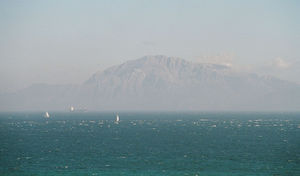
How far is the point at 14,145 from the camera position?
124 meters

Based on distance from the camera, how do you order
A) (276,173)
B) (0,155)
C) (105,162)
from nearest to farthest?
(276,173)
(105,162)
(0,155)

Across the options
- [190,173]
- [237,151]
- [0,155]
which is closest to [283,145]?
[237,151]

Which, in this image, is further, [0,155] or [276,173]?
[0,155]

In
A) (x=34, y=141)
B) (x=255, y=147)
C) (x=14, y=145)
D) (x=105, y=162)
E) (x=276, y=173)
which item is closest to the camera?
(x=276, y=173)

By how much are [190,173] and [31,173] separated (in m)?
31.6

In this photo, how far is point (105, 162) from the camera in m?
90.7

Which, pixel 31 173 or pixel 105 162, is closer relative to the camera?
pixel 31 173

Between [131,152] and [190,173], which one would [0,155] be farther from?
[190,173]

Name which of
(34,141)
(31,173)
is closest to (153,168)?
(31,173)

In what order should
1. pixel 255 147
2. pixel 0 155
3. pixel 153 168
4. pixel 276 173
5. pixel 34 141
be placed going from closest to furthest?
pixel 276 173 → pixel 153 168 → pixel 0 155 → pixel 255 147 → pixel 34 141

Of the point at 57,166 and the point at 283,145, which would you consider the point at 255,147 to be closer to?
the point at 283,145

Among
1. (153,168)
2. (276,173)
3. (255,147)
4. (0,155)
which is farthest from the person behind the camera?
(255,147)

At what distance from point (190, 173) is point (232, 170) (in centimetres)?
936

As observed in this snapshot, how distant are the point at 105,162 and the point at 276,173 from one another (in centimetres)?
3755
